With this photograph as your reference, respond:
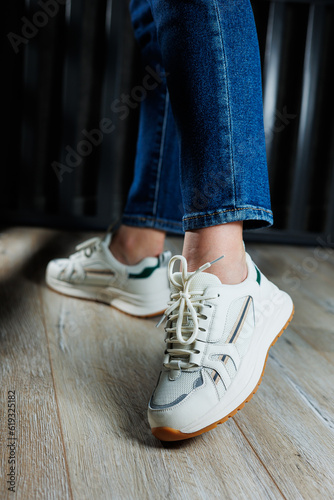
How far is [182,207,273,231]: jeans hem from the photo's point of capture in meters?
0.58

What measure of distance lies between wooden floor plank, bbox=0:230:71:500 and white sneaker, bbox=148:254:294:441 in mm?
117

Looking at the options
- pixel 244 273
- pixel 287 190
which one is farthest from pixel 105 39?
pixel 244 273

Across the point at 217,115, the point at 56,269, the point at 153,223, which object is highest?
the point at 217,115

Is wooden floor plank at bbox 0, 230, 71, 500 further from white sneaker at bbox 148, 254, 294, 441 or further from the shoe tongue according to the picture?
the shoe tongue

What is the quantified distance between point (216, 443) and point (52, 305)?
49 cm

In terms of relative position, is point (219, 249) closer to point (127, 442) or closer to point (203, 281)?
point (203, 281)

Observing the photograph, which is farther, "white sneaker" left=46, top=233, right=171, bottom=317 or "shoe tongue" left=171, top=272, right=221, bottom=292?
"white sneaker" left=46, top=233, right=171, bottom=317

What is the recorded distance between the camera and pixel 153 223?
0.95m

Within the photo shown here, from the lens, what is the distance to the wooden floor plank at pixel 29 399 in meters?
0.46

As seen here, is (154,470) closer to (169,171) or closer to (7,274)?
(169,171)

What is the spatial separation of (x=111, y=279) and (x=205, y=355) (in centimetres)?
42

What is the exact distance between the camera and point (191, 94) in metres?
0.58
